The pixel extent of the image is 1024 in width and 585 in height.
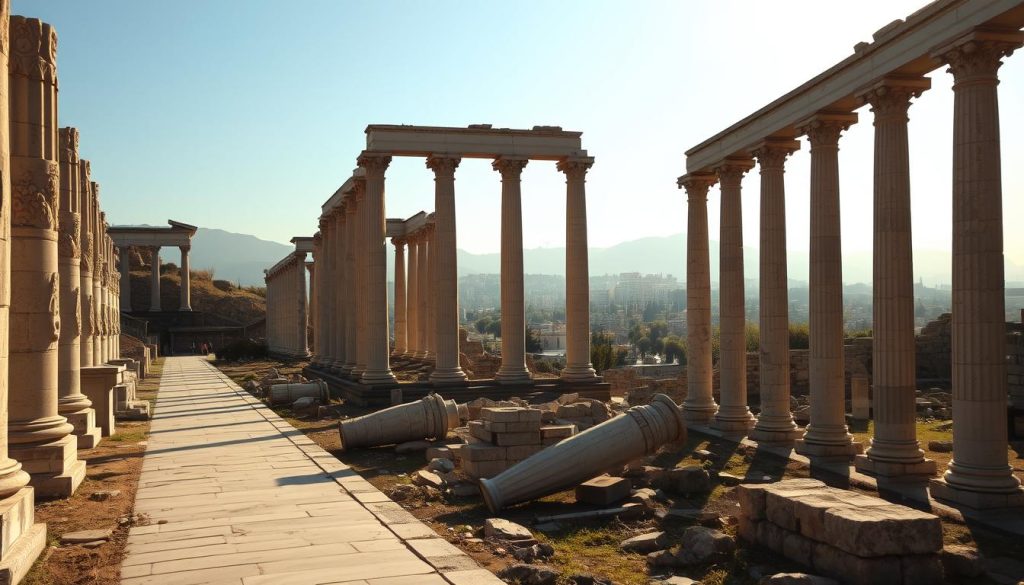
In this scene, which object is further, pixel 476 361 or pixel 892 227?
pixel 476 361

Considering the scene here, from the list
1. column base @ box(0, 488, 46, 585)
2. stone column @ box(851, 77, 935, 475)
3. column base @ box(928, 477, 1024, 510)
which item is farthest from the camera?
stone column @ box(851, 77, 935, 475)

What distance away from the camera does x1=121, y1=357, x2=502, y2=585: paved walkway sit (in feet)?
35.5

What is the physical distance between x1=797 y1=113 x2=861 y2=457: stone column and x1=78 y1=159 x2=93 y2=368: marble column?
2153cm

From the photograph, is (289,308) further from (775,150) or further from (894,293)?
(894,293)

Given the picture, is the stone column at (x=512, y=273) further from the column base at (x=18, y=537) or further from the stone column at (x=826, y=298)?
the column base at (x=18, y=537)

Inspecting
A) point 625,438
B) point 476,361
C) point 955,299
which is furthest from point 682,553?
point 476,361

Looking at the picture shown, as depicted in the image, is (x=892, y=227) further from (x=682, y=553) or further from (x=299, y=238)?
(x=299, y=238)

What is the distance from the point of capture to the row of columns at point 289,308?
6906cm

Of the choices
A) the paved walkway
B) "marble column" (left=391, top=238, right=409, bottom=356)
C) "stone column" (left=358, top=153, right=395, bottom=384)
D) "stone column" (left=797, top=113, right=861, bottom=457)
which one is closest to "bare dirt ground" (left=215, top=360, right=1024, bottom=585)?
the paved walkway

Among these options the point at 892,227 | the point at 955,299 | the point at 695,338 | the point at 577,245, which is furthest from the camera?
the point at 577,245

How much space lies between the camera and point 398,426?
22078 millimetres

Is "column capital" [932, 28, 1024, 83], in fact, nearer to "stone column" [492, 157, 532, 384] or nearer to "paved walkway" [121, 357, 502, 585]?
"paved walkway" [121, 357, 502, 585]

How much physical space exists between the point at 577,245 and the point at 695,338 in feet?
30.2

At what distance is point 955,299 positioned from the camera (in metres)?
14.8
